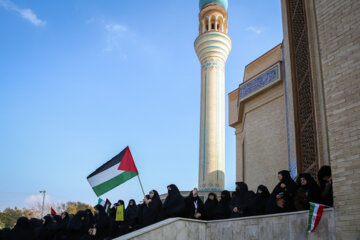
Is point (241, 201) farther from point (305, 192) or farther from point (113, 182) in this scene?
point (113, 182)

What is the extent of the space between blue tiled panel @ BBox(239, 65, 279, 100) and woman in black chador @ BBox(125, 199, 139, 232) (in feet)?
15.9

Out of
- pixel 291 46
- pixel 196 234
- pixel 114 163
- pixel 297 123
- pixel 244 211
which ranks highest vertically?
pixel 291 46

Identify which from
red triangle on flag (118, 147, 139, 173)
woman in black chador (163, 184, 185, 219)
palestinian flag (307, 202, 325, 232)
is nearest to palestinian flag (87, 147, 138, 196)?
red triangle on flag (118, 147, 139, 173)

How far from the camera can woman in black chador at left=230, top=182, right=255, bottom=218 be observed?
5.55 meters

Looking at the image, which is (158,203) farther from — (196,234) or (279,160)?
(279,160)

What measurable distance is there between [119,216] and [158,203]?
2.97 feet

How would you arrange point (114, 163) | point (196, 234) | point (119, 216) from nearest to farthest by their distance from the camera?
point (196, 234), point (119, 216), point (114, 163)

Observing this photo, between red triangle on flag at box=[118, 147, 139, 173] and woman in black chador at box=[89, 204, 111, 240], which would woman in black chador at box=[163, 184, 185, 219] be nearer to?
red triangle on flag at box=[118, 147, 139, 173]

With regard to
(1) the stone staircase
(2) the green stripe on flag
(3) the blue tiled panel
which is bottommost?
(1) the stone staircase

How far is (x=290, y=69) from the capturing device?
7.54m

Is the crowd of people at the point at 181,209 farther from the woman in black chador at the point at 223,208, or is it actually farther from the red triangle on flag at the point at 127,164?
the red triangle on flag at the point at 127,164

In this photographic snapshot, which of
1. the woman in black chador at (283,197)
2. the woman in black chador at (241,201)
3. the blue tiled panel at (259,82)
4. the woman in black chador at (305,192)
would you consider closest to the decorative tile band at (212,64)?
the blue tiled panel at (259,82)

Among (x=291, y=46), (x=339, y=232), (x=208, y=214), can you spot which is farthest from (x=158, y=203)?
(x=291, y=46)

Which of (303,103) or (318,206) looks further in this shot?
(303,103)
